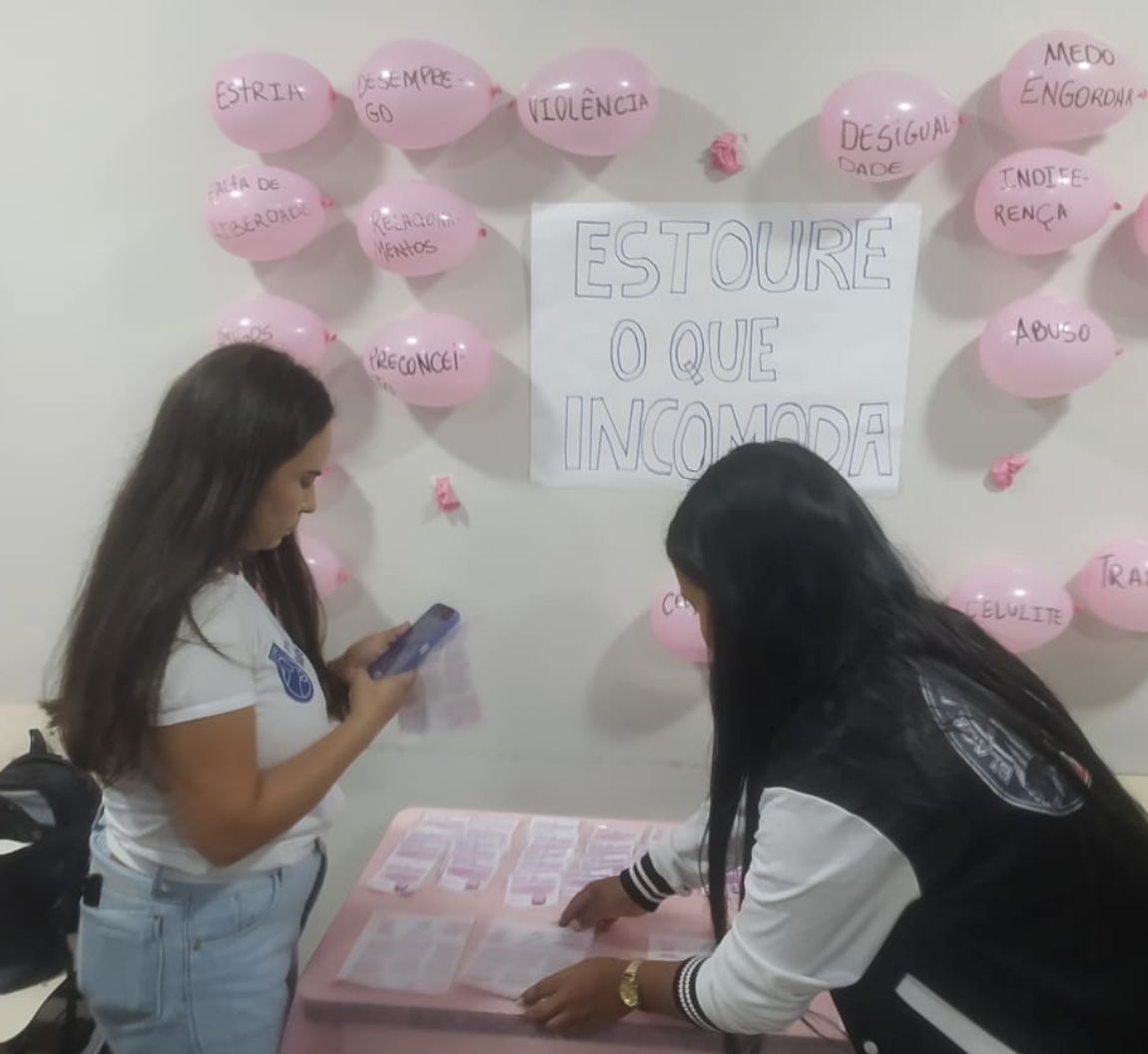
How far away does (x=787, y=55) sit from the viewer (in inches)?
60.4

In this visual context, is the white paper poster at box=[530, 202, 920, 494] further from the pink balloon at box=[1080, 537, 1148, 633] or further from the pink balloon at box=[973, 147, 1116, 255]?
the pink balloon at box=[1080, 537, 1148, 633]

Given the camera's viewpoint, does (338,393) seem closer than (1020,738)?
No

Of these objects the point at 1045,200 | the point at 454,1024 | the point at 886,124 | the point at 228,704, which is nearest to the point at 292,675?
the point at 228,704

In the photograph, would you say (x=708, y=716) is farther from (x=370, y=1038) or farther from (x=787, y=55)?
(x=787, y=55)

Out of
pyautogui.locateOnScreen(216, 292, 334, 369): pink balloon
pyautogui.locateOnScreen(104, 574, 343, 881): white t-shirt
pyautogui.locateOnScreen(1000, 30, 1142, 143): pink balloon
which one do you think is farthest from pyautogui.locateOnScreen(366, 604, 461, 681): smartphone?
pyautogui.locateOnScreen(1000, 30, 1142, 143): pink balloon

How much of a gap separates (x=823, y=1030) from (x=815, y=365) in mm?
961

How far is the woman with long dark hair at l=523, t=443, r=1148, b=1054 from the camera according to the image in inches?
37.0

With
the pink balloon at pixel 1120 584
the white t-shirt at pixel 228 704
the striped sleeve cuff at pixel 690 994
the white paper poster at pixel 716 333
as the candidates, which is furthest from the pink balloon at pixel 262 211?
the pink balloon at pixel 1120 584

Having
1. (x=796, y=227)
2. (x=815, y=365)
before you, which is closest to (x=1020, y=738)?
(x=815, y=365)

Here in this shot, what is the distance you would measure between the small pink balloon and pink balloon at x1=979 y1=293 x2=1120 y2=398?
1.97 ft

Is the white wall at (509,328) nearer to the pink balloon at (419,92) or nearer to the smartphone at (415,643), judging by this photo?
the pink balloon at (419,92)

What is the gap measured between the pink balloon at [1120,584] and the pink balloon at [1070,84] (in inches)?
25.2

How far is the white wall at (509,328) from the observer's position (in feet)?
5.08

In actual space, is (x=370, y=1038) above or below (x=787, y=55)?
below
